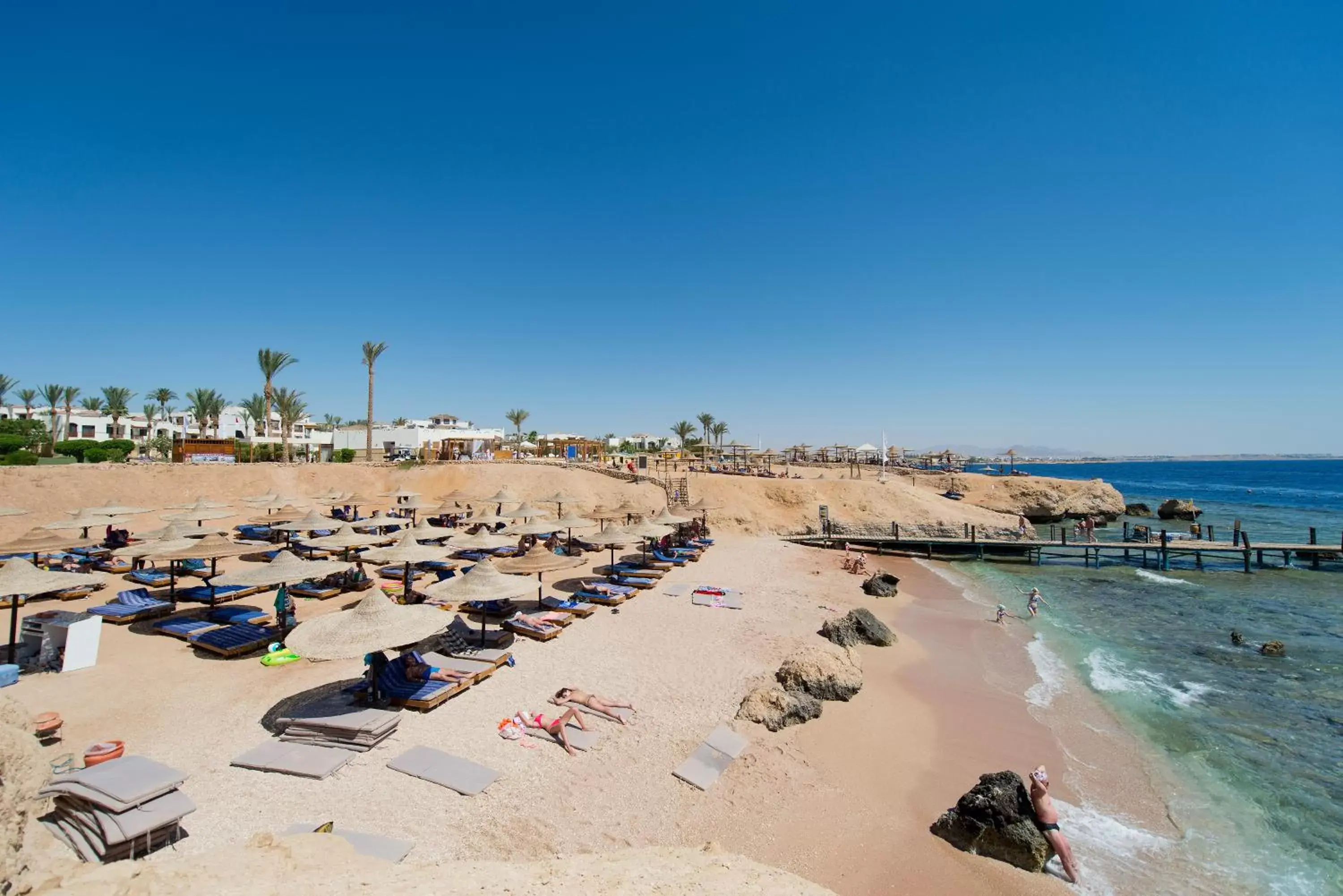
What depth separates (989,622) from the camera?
64.5 feet

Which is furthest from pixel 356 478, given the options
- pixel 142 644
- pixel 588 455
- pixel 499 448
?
pixel 142 644

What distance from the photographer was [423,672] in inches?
413

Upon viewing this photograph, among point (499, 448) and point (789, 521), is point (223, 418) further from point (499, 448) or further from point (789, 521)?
point (789, 521)

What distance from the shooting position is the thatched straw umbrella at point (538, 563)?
1612cm

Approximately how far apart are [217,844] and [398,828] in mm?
1844

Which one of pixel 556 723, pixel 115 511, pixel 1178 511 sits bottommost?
pixel 1178 511

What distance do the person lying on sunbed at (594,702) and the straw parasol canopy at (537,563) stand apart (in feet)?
17.3

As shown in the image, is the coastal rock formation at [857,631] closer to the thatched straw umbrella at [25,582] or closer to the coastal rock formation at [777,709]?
the coastal rock formation at [777,709]

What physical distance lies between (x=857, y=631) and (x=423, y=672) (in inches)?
468

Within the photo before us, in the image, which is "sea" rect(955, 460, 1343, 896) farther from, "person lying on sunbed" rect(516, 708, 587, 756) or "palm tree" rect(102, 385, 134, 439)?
"palm tree" rect(102, 385, 134, 439)

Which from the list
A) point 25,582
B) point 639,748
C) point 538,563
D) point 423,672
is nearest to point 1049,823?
point 639,748

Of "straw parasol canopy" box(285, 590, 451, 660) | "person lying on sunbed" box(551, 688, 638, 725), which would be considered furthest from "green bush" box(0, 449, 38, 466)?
"person lying on sunbed" box(551, 688, 638, 725)

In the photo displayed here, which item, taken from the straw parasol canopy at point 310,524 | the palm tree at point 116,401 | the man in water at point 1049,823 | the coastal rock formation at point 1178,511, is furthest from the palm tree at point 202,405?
the coastal rock formation at point 1178,511

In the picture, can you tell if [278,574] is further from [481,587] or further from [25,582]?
[481,587]
